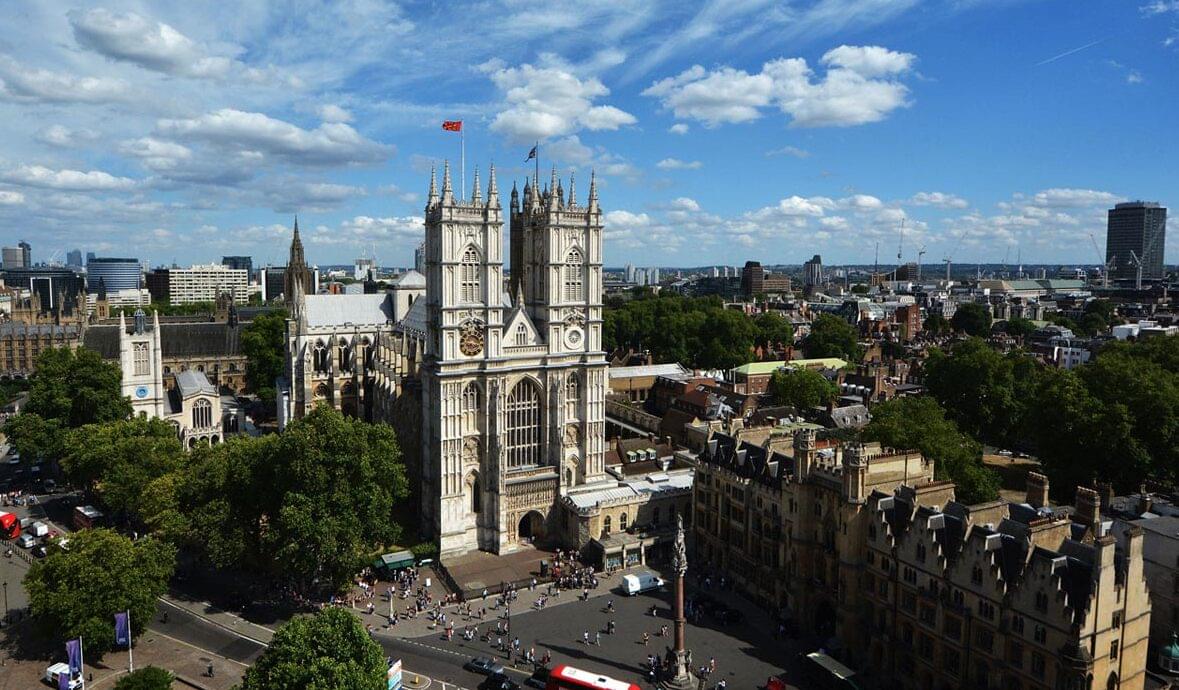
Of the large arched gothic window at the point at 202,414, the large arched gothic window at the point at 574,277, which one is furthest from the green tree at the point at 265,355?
the large arched gothic window at the point at 574,277

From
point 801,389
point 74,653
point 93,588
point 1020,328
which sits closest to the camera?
point 74,653

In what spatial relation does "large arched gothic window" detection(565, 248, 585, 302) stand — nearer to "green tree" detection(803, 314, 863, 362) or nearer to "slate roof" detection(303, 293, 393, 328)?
"slate roof" detection(303, 293, 393, 328)

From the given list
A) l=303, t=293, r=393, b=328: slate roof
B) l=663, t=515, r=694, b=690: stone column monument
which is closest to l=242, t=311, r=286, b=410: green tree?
l=303, t=293, r=393, b=328: slate roof

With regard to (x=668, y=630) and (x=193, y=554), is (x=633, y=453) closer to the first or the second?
(x=668, y=630)

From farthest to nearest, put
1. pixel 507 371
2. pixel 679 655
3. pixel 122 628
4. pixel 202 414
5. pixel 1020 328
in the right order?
pixel 1020 328, pixel 202 414, pixel 507 371, pixel 679 655, pixel 122 628

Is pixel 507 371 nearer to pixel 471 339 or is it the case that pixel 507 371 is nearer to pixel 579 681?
pixel 471 339

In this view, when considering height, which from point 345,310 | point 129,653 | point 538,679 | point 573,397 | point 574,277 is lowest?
point 538,679

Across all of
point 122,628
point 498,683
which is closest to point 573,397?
point 498,683
